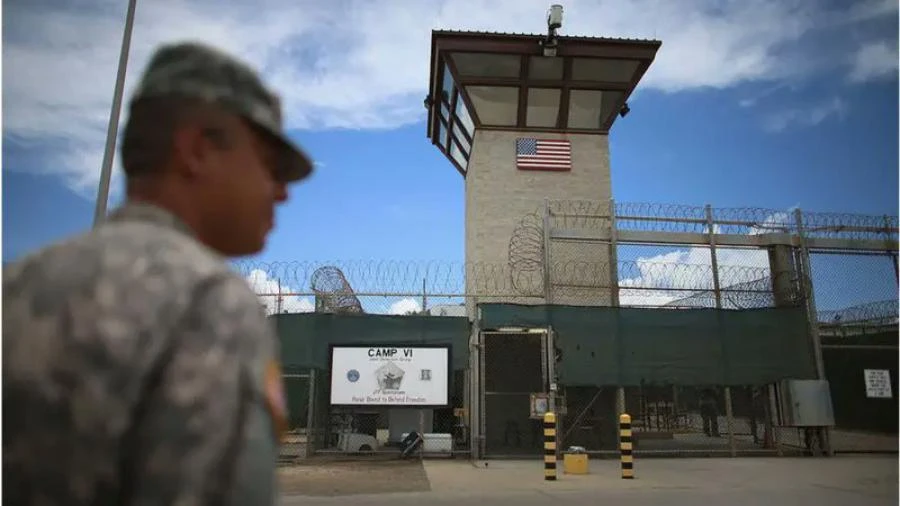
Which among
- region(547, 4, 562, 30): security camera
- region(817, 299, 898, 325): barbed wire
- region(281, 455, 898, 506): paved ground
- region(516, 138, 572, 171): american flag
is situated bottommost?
region(281, 455, 898, 506): paved ground

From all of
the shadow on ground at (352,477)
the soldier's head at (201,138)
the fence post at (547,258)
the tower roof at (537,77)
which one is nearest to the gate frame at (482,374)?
the fence post at (547,258)

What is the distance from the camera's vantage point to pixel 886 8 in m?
3.71

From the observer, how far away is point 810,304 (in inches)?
474

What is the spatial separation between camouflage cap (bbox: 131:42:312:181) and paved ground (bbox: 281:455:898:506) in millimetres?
6115

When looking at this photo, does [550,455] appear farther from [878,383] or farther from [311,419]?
[878,383]

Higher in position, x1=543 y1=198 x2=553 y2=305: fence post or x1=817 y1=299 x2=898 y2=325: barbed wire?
x1=543 y1=198 x2=553 y2=305: fence post

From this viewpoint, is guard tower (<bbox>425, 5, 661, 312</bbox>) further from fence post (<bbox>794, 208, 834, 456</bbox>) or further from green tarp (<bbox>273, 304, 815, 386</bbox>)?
fence post (<bbox>794, 208, 834, 456</bbox>)

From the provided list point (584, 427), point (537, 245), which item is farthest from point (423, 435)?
point (537, 245)

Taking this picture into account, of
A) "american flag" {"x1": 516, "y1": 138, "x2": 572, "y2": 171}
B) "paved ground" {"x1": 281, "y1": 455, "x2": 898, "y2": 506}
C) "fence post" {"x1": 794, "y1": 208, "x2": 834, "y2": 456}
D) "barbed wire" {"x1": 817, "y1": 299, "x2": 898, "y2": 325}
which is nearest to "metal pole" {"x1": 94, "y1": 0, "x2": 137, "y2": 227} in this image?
"paved ground" {"x1": 281, "y1": 455, "x2": 898, "y2": 506}

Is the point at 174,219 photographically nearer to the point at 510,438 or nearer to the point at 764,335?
the point at 510,438

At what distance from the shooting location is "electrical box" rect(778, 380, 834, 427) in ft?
36.3

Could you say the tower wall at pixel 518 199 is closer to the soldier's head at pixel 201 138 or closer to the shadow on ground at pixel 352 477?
the shadow on ground at pixel 352 477

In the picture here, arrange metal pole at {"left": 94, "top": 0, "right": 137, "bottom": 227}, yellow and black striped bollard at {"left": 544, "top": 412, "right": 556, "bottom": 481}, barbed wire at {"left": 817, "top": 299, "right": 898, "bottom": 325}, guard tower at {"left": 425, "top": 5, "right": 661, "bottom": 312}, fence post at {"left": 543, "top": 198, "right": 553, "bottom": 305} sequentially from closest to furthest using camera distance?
1. metal pole at {"left": 94, "top": 0, "right": 137, "bottom": 227}
2. yellow and black striped bollard at {"left": 544, "top": 412, "right": 556, "bottom": 481}
3. barbed wire at {"left": 817, "top": 299, "right": 898, "bottom": 325}
4. fence post at {"left": 543, "top": 198, "right": 553, "bottom": 305}
5. guard tower at {"left": 425, "top": 5, "right": 661, "bottom": 312}

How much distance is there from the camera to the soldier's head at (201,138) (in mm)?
771
